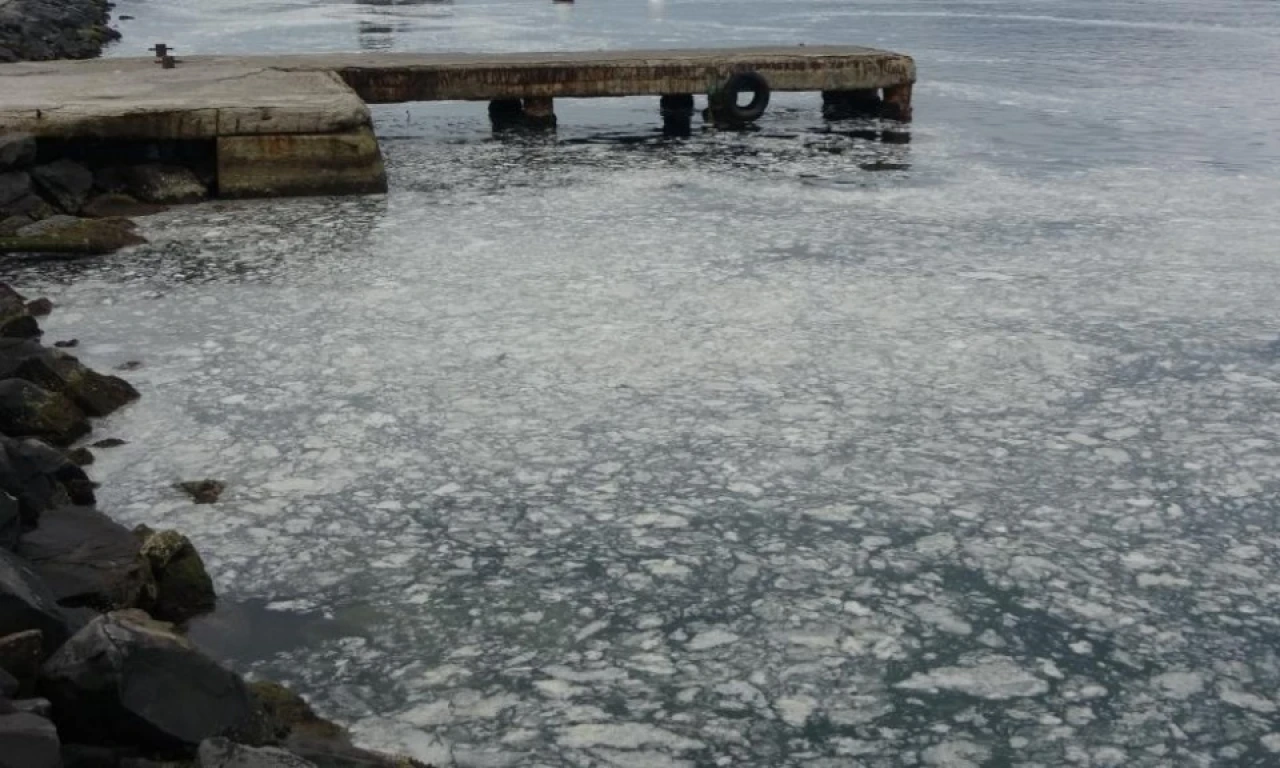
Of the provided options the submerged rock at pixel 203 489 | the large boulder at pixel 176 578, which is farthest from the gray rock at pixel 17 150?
the large boulder at pixel 176 578

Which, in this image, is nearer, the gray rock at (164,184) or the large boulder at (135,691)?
the large boulder at (135,691)

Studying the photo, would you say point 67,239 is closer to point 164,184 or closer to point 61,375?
point 164,184

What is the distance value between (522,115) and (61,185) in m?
7.20

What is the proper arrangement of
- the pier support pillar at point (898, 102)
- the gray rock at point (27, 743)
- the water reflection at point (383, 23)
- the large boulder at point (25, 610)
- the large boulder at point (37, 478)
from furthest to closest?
the water reflection at point (383, 23) → the pier support pillar at point (898, 102) → the large boulder at point (37, 478) → the large boulder at point (25, 610) → the gray rock at point (27, 743)

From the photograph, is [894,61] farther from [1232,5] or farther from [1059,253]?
[1232,5]

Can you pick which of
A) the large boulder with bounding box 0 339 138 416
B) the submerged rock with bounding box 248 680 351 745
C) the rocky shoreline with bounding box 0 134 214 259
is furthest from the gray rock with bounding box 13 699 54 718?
the rocky shoreline with bounding box 0 134 214 259

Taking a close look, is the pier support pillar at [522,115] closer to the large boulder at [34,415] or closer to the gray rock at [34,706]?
the large boulder at [34,415]

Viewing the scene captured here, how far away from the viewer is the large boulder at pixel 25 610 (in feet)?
12.1

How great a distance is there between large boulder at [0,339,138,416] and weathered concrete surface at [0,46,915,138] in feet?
18.4

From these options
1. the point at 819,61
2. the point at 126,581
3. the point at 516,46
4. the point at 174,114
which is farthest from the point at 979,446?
the point at 516,46

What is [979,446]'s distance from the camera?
627 cm

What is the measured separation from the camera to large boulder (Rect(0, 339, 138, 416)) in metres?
6.46

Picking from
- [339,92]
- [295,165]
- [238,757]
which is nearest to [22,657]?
[238,757]

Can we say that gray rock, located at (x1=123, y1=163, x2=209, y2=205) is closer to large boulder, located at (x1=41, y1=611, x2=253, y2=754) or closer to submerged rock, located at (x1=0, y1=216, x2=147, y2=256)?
submerged rock, located at (x1=0, y1=216, x2=147, y2=256)
